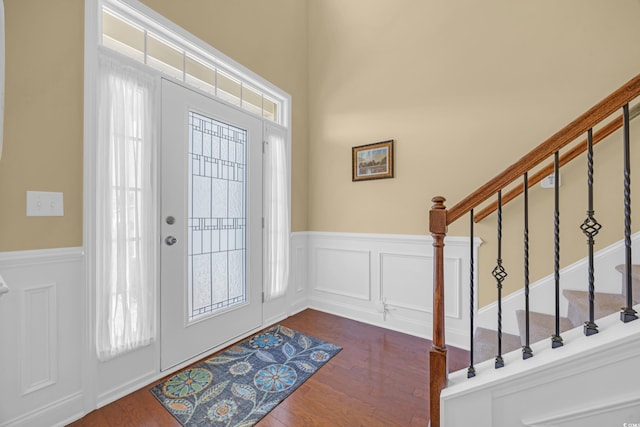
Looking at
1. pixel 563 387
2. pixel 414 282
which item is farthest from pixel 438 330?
pixel 414 282

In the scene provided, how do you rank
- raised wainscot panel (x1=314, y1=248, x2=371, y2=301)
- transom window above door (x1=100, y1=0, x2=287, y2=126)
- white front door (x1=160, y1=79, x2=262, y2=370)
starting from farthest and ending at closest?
raised wainscot panel (x1=314, y1=248, x2=371, y2=301)
white front door (x1=160, y1=79, x2=262, y2=370)
transom window above door (x1=100, y1=0, x2=287, y2=126)

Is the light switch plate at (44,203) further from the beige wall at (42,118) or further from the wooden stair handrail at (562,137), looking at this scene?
the wooden stair handrail at (562,137)

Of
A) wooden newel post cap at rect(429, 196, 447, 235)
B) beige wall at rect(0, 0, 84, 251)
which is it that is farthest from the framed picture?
beige wall at rect(0, 0, 84, 251)

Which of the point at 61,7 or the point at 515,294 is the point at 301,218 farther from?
the point at 61,7

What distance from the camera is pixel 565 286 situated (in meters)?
1.95

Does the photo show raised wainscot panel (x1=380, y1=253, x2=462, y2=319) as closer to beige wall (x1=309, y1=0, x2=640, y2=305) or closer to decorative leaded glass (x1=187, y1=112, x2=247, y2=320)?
beige wall (x1=309, y1=0, x2=640, y2=305)

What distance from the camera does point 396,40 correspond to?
2.68 m

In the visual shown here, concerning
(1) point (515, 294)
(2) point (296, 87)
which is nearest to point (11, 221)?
(2) point (296, 87)

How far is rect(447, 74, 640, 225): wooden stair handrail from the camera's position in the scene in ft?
3.29

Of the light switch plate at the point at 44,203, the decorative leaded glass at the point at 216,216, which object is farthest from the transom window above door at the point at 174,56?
the light switch plate at the point at 44,203

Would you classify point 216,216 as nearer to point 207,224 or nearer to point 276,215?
point 207,224

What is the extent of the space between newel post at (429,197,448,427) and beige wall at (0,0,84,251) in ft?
6.40

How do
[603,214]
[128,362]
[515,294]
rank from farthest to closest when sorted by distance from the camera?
[515,294]
[603,214]
[128,362]

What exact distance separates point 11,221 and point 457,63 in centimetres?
318
